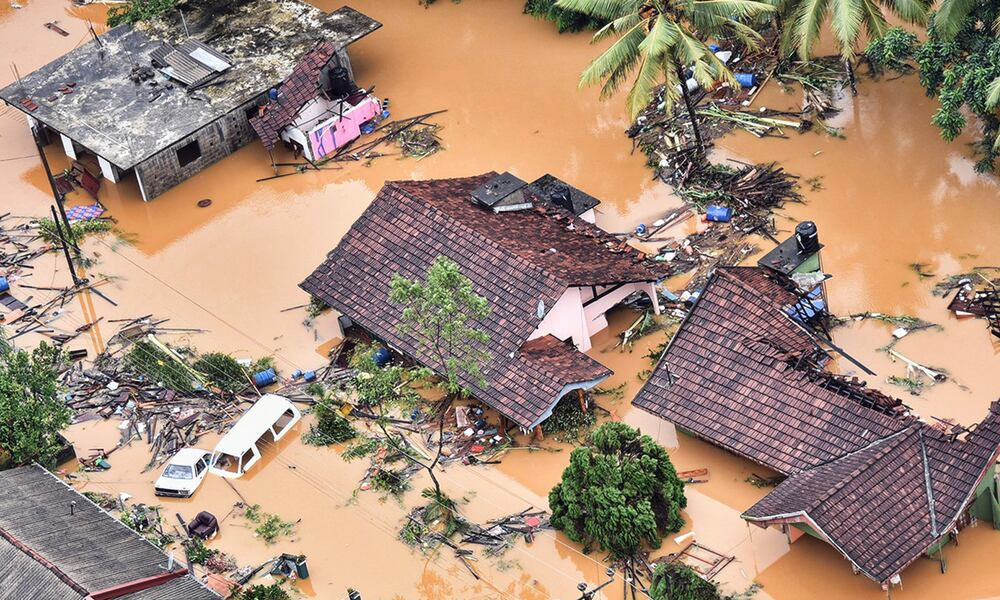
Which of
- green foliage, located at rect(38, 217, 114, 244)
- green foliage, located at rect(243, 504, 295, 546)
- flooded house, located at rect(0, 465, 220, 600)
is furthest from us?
green foliage, located at rect(38, 217, 114, 244)

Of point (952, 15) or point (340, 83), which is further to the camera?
point (340, 83)

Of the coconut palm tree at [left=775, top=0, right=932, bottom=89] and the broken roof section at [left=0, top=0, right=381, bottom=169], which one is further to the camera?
the broken roof section at [left=0, top=0, right=381, bottom=169]

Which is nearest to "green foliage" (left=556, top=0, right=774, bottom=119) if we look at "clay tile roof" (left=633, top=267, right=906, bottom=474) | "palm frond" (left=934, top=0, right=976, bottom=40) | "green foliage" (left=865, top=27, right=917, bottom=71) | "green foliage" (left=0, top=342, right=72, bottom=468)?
"green foliage" (left=865, top=27, right=917, bottom=71)

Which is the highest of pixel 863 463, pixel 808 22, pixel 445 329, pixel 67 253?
pixel 808 22

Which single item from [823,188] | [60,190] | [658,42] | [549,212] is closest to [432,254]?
[549,212]

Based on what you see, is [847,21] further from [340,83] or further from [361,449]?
[361,449]

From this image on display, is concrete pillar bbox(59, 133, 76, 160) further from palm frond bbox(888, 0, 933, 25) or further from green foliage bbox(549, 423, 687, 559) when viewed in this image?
palm frond bbox(888, 0, 933, 25)

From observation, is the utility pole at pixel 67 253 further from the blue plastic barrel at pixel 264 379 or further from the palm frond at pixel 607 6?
the palm frond at pixel 607 6

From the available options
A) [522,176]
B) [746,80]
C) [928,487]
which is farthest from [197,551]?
[746,80]
